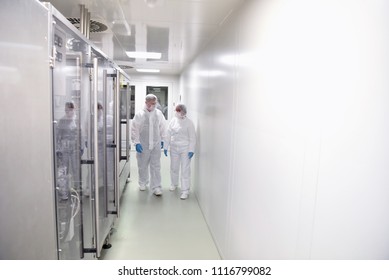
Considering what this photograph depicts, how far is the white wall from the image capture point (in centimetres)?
84

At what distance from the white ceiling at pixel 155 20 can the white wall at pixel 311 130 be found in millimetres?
400

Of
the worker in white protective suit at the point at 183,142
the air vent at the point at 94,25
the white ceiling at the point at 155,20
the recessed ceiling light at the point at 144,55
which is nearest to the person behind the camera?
the white ceiling at the point at 155,20

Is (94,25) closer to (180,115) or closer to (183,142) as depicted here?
(180,115)

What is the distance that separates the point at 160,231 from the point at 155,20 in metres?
2.32

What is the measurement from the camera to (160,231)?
2.96 m

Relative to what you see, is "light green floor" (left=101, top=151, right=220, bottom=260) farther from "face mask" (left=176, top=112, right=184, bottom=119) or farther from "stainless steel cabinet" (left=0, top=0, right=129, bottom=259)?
"face mask" (left=176, top=112, right=184, bottom=119)

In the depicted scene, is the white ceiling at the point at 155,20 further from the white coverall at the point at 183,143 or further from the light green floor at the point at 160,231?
the light green floor at the point at 160,231

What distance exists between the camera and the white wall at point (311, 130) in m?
0.84

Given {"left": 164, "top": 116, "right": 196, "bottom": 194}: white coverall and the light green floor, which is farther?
{"left": 164, "top": 116, "right": 196, "bottom": 194}: white coverall

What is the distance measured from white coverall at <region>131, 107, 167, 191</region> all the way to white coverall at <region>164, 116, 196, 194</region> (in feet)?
0.76

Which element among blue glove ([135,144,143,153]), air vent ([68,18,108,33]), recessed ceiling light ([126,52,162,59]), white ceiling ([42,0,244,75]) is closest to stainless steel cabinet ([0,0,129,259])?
white ceiling ([42,0,244,75])

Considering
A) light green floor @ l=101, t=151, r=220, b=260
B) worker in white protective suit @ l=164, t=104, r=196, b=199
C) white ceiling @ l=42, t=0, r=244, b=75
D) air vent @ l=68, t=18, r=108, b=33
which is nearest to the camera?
white ceiling @ l=42, t=0, r=244, b=75

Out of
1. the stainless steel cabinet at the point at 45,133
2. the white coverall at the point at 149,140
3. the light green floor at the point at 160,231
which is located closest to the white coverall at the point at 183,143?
the white coverall at the point at 149,140

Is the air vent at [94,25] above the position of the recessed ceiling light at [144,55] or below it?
below
